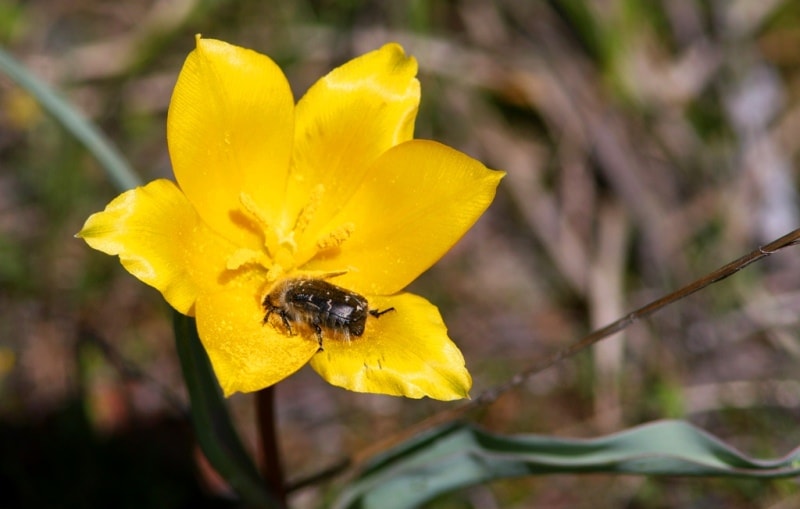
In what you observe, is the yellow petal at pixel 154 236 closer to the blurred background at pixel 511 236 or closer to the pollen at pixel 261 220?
the pollen at pixel 261 220

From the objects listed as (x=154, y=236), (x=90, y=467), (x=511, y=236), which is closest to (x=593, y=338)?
(x=154, y=236)

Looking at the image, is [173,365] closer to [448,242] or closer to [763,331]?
[448,242]

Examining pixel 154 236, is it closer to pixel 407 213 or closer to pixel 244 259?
pixel 244 259

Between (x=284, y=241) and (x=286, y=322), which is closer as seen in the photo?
(x=286, y=322)

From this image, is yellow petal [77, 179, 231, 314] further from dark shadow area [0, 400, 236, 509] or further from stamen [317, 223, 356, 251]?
dark shadow area [0, 400, 236, 509]

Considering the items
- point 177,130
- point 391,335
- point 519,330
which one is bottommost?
point 519,330

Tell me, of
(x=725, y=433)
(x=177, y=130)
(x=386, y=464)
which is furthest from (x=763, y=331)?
(x=177, y=130)
